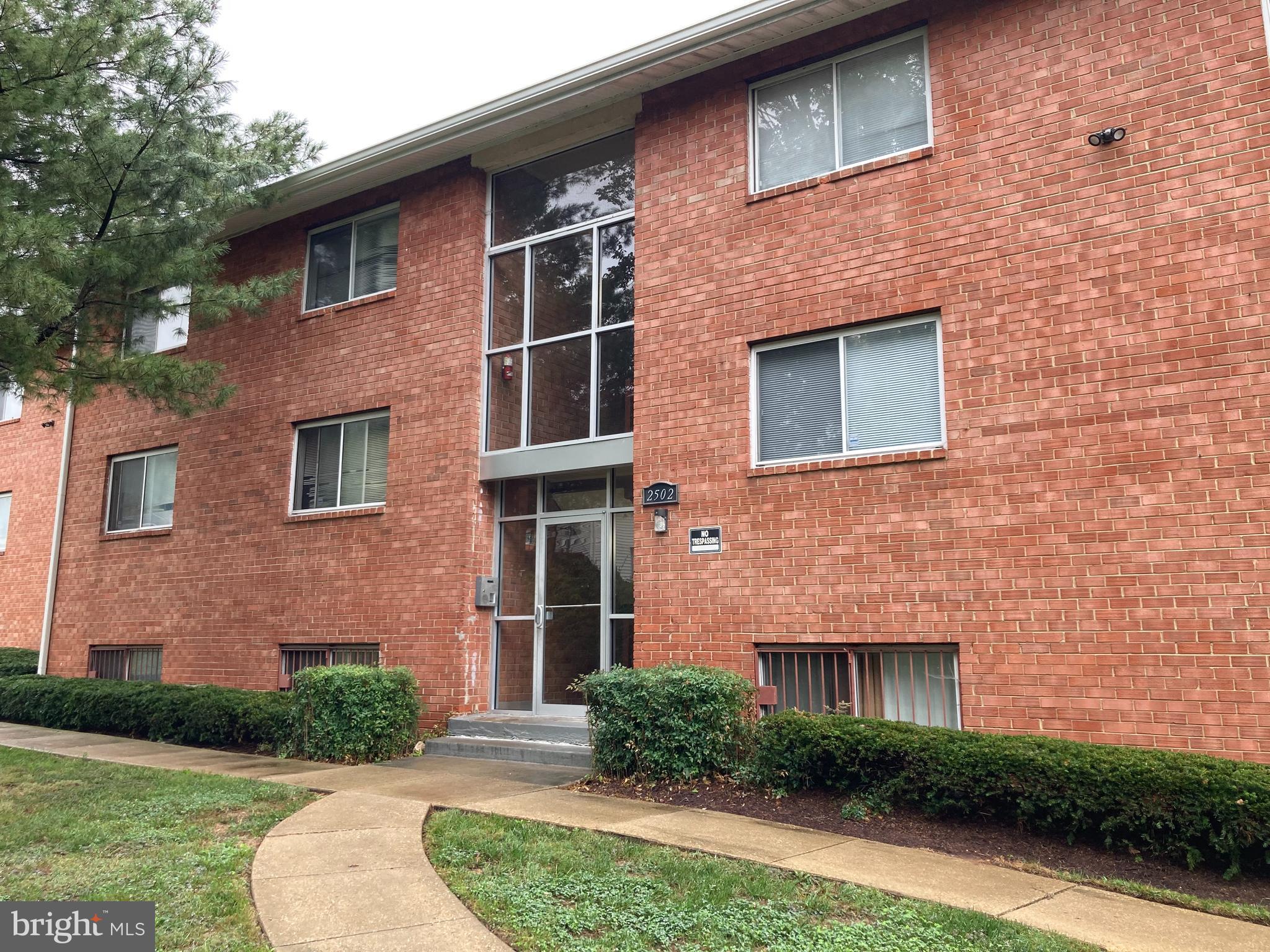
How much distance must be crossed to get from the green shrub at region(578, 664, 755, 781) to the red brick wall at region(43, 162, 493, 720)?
3148mm

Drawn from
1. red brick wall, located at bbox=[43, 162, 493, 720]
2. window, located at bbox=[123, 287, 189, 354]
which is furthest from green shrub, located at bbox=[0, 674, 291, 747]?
window, located at bbox=[123, 287, 189, 354]

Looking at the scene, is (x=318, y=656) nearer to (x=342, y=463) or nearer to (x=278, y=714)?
(x=278, y=714)

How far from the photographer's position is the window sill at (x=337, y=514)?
40.4 ft

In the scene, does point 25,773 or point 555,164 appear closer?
point 25,773

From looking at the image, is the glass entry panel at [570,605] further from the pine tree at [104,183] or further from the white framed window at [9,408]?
the white framed window at [9,408]

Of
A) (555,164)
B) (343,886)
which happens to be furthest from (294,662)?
(343,886)

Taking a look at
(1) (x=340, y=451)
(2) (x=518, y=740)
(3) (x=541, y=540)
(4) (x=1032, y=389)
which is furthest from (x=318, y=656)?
(4) (x=1032, y=389)

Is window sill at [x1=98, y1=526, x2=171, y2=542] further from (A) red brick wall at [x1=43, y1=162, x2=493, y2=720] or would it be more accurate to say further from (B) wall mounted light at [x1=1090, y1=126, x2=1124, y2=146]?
(B) wall mounted light at [x1=1090, y1=126, x2=1124, y2=146]

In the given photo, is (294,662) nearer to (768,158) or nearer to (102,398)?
(102,398)

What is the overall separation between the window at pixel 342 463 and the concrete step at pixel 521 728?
308cm

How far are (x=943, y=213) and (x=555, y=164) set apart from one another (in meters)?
5.13

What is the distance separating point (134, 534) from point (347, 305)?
508cm

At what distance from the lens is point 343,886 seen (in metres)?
5.24

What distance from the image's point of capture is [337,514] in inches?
497
